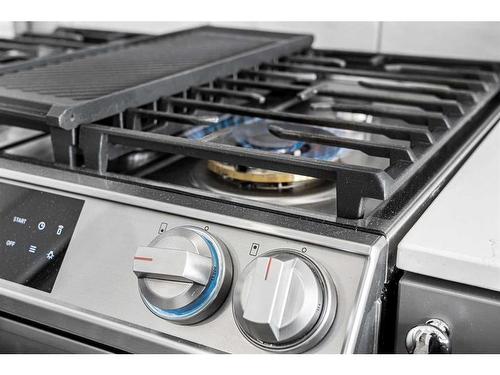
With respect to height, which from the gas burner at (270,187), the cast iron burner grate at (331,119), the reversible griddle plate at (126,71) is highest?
the reversible griddle plate at (126,71)

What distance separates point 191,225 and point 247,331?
12 centimetres

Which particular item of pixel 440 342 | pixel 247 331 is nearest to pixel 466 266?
pixel 440 342

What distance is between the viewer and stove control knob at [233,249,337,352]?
53 centimetres

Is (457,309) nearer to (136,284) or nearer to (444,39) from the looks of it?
(136,284)

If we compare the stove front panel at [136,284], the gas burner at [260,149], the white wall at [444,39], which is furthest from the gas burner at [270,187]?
the white wall at [444,39]

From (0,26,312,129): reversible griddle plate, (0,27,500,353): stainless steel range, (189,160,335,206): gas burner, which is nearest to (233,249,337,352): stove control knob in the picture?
(0,27,500,353): stainless steel range

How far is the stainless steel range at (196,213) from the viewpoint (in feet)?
1.80

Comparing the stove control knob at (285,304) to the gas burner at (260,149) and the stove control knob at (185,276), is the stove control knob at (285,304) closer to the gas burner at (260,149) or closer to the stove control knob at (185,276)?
the stove control knob at (185,276)

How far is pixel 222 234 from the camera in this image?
23.5 inches

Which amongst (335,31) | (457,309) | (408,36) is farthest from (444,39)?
(457,309)

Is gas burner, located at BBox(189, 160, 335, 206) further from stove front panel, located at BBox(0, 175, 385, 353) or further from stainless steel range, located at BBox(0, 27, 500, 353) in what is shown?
stove front panel, located at BBox(0, 175, 385, 353)

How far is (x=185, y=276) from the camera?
1.81 ft

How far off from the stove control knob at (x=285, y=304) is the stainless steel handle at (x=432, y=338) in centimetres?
10

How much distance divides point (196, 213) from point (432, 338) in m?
0.23
